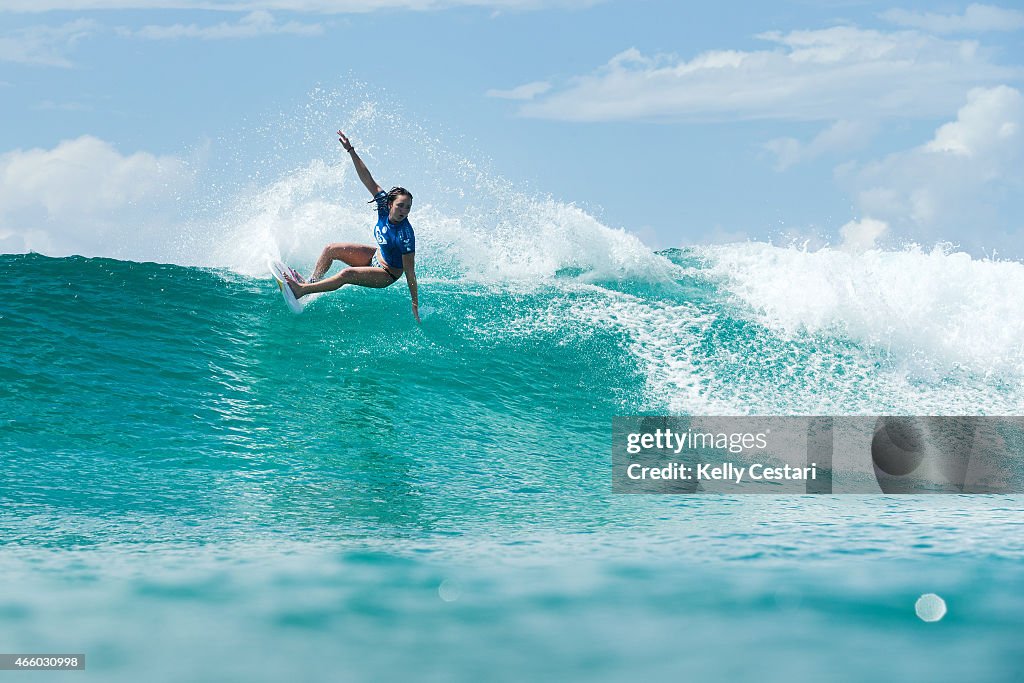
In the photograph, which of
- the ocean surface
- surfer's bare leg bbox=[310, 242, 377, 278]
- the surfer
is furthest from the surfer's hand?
the ocean surface

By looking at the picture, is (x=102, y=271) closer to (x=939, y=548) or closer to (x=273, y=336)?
(x=273, y=336)

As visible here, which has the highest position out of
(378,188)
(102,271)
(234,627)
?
(378,188)

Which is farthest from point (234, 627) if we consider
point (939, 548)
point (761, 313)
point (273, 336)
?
point (761, 313)

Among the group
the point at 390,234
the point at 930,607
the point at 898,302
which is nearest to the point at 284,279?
the point at 390,234

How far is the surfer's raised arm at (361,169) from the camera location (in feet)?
28.2

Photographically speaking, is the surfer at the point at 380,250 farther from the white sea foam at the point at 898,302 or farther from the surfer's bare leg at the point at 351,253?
the white sea foam at the point at 898,302

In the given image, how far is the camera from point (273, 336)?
38.2 feet

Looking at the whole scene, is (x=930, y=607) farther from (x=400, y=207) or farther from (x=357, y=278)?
(x=357, y=278)

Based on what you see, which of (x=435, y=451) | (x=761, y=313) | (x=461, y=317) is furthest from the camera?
(x=761, y=313)

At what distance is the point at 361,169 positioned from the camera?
878 cm

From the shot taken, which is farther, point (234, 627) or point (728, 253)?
point (728, 253)

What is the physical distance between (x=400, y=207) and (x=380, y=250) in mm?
589

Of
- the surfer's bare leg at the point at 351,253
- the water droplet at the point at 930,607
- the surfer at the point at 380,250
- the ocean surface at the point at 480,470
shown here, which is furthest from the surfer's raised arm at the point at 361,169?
the water droplet at the point at 930,607

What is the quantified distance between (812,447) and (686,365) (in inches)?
86.1
